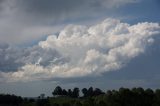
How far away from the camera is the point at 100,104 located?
197 m

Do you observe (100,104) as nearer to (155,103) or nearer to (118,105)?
(118,105)

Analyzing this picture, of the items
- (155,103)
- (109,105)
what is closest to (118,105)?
(109,105)

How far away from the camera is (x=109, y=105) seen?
196 metres

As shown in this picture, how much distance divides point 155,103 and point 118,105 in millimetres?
18655

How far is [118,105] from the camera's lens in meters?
199

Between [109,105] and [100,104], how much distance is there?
4.63m

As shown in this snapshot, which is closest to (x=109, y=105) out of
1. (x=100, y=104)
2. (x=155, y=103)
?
(x=100, y=104)

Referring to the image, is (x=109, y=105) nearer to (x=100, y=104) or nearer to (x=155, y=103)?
(x=100, y=104)

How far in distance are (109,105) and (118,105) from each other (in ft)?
19.3

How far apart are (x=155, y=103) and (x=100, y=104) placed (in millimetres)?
27864

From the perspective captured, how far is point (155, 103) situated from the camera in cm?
19812
